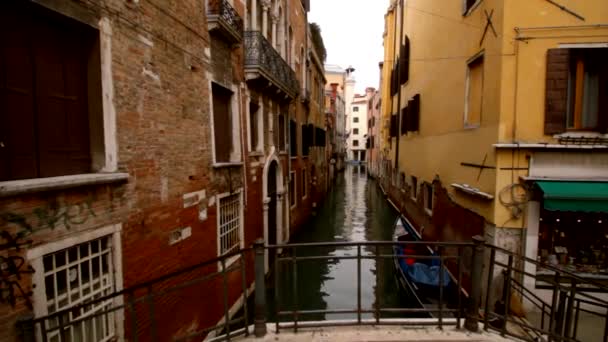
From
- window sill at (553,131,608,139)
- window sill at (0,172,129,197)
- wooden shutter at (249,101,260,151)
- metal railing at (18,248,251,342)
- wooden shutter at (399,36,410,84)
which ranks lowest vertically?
metal railing at (18,248,251,342)

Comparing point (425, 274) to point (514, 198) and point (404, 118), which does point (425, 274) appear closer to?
point (514, 198)

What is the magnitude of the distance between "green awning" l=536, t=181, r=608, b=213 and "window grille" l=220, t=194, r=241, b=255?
5.99 metres

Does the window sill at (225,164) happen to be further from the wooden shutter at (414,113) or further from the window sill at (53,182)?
the wooden shutter at (414,113)

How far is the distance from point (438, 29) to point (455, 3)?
1282mm

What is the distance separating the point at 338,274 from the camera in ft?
33.2

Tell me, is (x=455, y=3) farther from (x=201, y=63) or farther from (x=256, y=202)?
→ (x=256, y=202)

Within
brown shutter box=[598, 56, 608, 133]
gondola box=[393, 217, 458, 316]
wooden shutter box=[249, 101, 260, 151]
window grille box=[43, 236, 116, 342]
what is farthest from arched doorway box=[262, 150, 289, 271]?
brown shutter box=[598, 56, 608, 133]

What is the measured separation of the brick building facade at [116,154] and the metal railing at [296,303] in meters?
0.07

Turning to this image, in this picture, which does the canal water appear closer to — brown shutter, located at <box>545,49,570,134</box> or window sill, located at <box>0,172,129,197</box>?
window sill, located at <box>0,172,129,197</box>

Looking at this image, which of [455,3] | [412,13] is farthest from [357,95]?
[455,3]

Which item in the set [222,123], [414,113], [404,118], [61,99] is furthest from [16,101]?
[404,118]

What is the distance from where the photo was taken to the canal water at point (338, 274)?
789 cm

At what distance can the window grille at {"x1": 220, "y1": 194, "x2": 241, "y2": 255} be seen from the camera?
264 inches

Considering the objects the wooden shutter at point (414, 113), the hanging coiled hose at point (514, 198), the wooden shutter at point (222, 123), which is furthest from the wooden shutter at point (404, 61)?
the wooden shutter at point (222, 123)
